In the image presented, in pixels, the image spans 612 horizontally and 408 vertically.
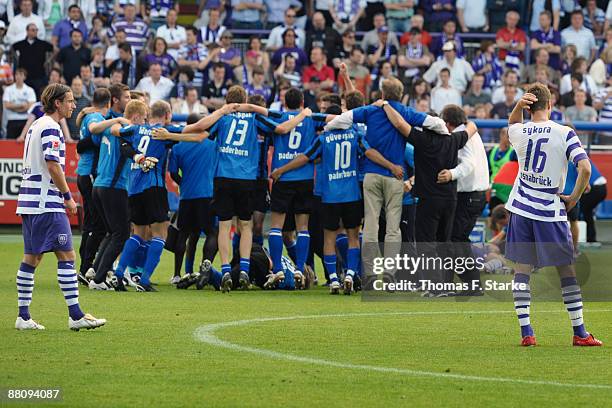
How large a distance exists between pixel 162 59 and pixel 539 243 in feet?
53.7

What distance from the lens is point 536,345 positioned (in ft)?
34.5

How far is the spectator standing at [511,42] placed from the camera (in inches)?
1049

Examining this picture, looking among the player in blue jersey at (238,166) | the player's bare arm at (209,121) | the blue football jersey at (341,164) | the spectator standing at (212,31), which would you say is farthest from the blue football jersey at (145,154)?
the spectator standing at (212,31)

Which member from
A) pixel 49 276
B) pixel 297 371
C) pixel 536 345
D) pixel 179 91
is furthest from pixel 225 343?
pixel 179 91

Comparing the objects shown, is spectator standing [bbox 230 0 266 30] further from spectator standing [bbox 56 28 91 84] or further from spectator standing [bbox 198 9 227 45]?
spectator standing [bbox 56 28 91 84]

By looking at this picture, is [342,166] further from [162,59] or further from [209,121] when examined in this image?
[162,59]

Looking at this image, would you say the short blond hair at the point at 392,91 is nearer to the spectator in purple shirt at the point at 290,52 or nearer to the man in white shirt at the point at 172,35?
the spectator in purple shirt at the point at 290,52

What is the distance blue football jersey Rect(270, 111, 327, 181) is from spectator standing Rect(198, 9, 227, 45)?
11879 millimetres

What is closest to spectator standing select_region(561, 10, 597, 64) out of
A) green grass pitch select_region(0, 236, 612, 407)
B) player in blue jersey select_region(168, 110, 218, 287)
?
player in blue jersey select_region(168, 110, 218, 287)

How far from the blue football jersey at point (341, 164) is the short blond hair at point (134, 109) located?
201cm

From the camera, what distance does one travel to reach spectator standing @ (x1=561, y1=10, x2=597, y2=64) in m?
27.2

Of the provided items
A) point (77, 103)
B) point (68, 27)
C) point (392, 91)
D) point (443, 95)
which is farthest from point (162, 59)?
point (392, 91)

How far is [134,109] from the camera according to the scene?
49.5ft

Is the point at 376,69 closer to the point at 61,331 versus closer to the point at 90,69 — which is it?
the point at 90,69
